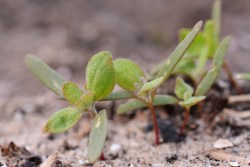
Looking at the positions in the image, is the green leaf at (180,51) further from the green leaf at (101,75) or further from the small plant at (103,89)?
the green leaf at (101,75)

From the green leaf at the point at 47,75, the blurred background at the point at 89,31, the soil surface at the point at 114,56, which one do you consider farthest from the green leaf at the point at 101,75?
the blurred background at the point at 89,31

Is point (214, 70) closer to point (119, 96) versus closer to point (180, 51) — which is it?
point (180, 51)

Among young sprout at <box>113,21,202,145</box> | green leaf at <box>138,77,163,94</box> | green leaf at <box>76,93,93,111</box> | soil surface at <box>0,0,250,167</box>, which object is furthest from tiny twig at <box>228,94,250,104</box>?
green leaf at <box>76,93,93,111</box>

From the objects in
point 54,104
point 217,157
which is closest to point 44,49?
point 54,104

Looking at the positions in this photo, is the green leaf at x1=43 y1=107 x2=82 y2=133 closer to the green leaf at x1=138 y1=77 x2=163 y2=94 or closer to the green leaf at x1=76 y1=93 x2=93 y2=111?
the green leaf at x1=76 y1=93 x2=93 y2=111

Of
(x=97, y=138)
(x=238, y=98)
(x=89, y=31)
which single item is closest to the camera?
(x=97, y=138)

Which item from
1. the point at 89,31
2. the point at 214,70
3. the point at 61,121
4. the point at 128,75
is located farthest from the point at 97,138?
the point at 89,31
